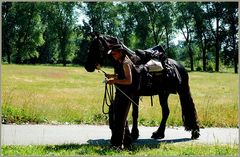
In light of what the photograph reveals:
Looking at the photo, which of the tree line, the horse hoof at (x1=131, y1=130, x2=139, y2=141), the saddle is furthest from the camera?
the tree line

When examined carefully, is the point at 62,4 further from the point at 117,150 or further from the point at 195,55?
the point at 117,150

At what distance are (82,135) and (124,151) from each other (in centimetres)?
209

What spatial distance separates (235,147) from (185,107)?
5.68ft

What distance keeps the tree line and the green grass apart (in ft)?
198

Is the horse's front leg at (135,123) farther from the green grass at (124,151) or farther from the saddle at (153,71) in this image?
the green grass at (124,151)

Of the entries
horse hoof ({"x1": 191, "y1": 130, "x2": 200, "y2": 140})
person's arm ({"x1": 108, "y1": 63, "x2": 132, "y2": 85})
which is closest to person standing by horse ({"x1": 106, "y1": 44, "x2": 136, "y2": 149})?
person's arm ({"x1": 108, "y1": 63, "x2": 132, "y2": 85})

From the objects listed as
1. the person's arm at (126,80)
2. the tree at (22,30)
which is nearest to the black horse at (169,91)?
the person's arm at (126,80)

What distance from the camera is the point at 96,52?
862 cm

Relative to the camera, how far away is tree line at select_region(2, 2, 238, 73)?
7138 centimetres

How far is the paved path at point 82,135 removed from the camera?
9.59 m

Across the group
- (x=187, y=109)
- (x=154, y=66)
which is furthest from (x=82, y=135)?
(x=187, y=109)

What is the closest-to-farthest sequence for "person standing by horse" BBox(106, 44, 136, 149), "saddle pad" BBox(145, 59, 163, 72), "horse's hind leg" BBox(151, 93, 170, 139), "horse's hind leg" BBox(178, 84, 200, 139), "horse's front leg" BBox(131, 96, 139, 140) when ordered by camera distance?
"person standing by horse" BBox(106, 44, 136, 149) → "saddle pad" BBox(145, 59, 163, 72) → "horse's front leg" BBox(131, 96, 139, 140) → "horse's hind leg" BBox(151, 93, 170, 139) → "horse's hind leg" BBox(178, 84, 200, 139)

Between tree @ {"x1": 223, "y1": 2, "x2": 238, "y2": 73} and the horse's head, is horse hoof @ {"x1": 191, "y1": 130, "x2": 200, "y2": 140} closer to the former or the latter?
the horse's head

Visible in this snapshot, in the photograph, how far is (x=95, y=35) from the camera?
8.66m
